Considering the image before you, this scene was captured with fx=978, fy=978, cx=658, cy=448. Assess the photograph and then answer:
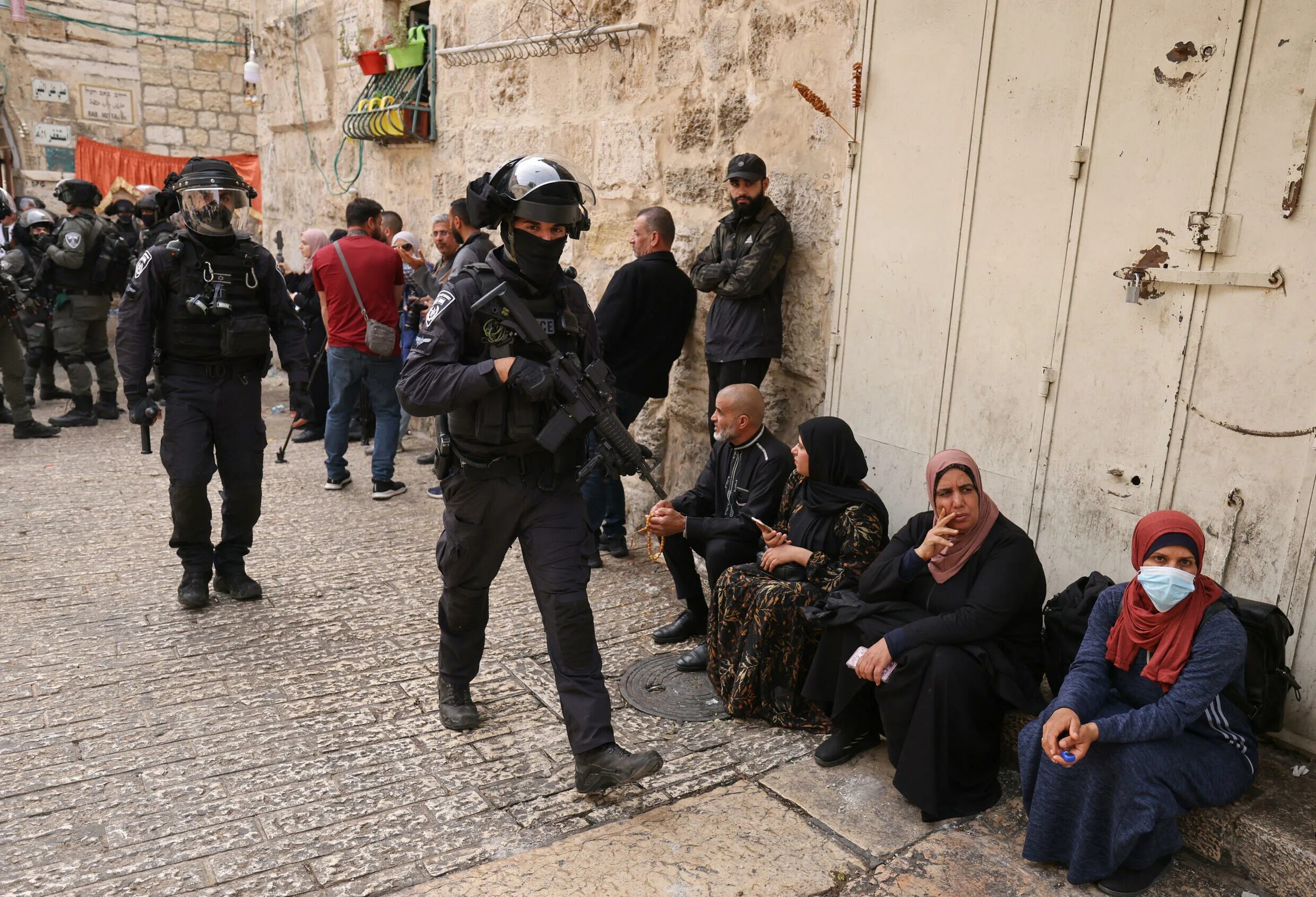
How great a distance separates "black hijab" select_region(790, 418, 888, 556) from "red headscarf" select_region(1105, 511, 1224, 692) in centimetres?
108

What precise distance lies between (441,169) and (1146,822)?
723 cm

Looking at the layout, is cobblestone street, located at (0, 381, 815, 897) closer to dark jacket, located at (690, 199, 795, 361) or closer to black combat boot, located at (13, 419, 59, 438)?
dark jacket, located at (690, 199, 795, 361)

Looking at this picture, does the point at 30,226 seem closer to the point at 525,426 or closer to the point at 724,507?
the point at 724,507

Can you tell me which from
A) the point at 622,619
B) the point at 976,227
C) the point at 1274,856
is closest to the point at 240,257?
the point at 622,619

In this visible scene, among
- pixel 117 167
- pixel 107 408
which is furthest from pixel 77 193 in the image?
pixel 117 167

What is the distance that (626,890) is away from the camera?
2762mm

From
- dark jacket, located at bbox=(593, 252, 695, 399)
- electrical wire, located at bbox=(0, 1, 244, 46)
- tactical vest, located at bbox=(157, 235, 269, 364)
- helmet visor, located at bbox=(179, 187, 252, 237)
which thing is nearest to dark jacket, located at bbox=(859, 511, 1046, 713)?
dark jacket, located at bbox=(593, 252, 695, 399)

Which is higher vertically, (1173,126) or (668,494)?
(1173,126)

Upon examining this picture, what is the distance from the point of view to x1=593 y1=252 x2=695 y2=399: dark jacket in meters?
5.36

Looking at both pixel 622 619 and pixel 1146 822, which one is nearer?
pixel 1146 822

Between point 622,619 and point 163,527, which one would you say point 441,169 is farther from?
point 622,619

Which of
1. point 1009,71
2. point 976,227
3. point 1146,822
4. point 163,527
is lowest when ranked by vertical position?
point 163,527

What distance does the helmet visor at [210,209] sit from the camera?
4504 mm

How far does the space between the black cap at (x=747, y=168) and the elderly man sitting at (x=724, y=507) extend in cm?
119
